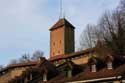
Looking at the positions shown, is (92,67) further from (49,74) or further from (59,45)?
(59,45)

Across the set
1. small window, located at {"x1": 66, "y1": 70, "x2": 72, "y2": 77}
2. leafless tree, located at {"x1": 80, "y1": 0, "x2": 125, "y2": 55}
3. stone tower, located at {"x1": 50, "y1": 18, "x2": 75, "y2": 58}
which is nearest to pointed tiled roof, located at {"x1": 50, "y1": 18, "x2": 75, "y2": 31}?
stone tower, located at {"x1": 50, "y1": 18, "x2": 75, "y2": 58}

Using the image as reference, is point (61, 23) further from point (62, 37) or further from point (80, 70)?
point (80, 70)

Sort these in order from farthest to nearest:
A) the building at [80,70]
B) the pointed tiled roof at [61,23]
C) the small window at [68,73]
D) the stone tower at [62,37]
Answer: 1. the stone tower at [62,37]
2. the pointed tiled roof at [61,23]
3. the small window at [68,73]
4. the building at [80,70]

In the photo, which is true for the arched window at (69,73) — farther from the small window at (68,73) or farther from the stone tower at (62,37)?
the stone tower at (62,37)

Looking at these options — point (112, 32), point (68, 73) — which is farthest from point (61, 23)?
point (68, 73)

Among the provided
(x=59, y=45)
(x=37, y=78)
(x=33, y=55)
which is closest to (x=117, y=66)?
(x=37, y=78)

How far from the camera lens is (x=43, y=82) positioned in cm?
3925

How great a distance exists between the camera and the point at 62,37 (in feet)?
258

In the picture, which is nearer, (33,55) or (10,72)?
(10,72)

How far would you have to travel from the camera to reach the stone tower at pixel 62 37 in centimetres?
7738

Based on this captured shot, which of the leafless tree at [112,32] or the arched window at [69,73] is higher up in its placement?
the leafless tree at [112,32]

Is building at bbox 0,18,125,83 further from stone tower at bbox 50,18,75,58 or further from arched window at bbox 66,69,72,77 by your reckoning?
stone tower at bbox 50,18,75,58

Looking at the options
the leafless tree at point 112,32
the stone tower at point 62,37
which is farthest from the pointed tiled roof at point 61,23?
the leafless tree at point 112,32

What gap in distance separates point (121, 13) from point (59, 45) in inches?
1083
